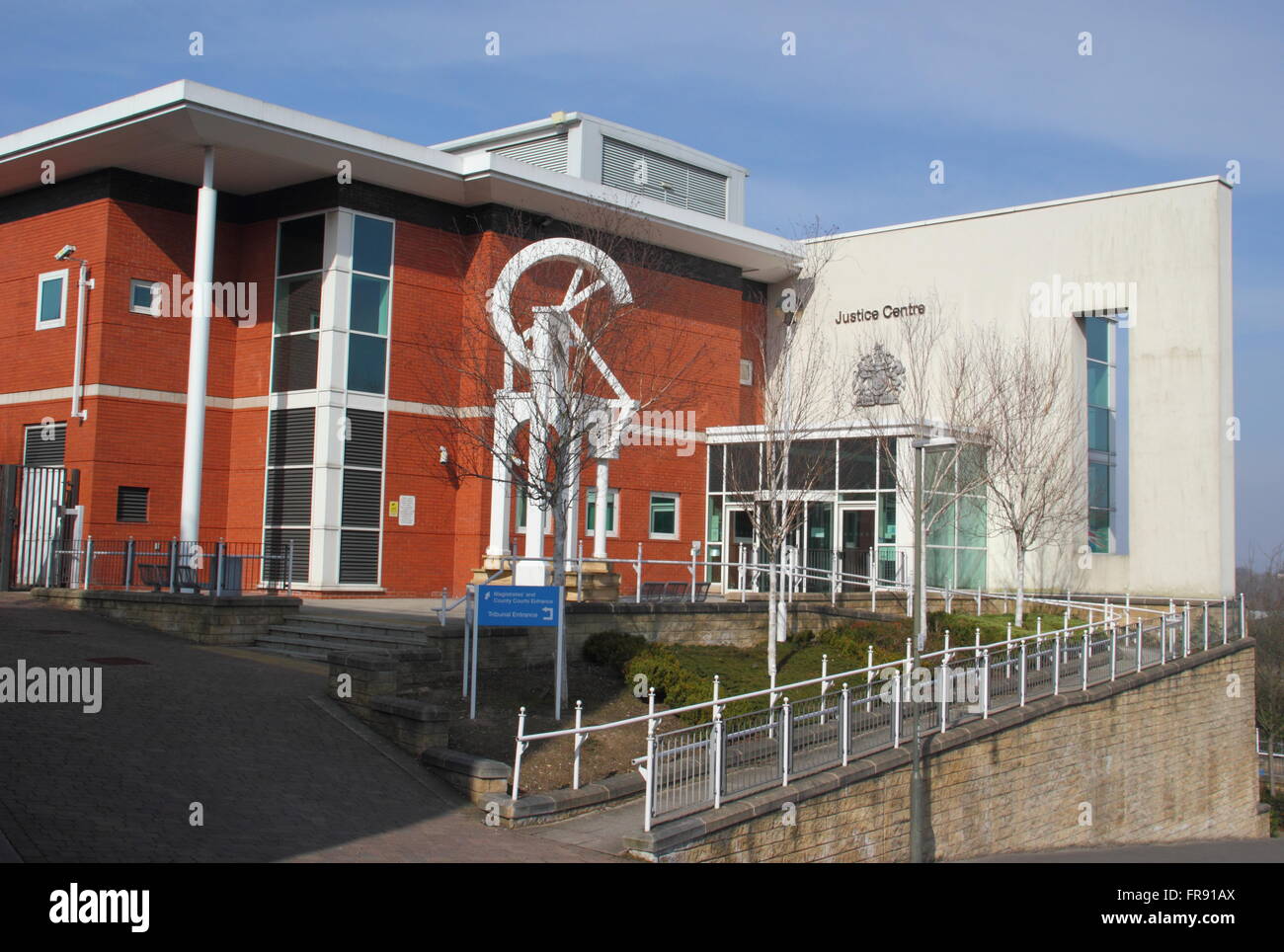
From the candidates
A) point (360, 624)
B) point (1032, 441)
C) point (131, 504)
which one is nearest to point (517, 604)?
point (360, 624)

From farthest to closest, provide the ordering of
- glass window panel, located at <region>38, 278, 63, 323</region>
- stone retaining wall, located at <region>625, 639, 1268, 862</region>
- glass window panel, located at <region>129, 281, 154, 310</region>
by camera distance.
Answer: glass window panel, located at <region>38, 278, 63, 323</region> < glass window panel, located at <region>129, 281, 154, 310</region> < stone retaining wall, located at <region>625, 639, 1268, 862</region>

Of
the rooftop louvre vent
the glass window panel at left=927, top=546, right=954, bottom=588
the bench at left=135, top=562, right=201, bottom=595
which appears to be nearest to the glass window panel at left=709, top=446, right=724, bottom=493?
the glass window panel at left=927, top=546, right=954, bottom=588

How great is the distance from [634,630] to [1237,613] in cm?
1416

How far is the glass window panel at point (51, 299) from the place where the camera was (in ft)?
83.7

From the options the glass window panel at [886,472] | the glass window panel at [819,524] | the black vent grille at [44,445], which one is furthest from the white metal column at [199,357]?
the glass window panel at [886,472]

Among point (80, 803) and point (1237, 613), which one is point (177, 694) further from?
point (1237, 613)

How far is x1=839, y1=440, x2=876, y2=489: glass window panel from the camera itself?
29.2 metres

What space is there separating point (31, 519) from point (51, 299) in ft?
16.6

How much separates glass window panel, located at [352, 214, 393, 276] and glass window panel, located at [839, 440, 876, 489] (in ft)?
36.7

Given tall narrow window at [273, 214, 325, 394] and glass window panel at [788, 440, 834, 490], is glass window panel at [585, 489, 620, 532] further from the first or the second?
tall narrow window at [273, 214, 325, 394]

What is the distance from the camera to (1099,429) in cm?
3259

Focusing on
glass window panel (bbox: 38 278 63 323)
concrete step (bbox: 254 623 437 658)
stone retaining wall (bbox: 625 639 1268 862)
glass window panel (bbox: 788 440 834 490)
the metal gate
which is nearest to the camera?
stone retaining wall (bbox: 625 639 1268 862)

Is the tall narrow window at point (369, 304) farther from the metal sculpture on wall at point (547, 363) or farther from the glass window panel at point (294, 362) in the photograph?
the metal sculpture on wall at point (547, 363)

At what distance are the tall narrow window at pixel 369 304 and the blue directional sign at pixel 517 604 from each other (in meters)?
12.4
